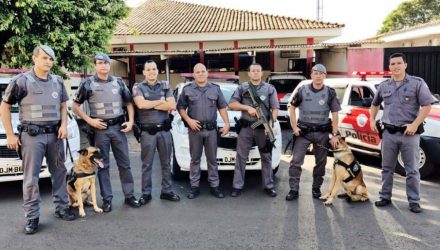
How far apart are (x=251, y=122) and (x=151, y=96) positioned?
1267 millimetres

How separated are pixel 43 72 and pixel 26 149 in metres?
0.78

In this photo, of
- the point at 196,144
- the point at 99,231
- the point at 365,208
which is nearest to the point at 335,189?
the point at 365,208

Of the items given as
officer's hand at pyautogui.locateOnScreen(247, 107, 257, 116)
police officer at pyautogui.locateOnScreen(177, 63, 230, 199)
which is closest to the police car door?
officer's hand at pyautogui.locateOnScreen(247, 107, 257, 116)

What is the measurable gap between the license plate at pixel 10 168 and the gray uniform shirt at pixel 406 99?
441 centimetres

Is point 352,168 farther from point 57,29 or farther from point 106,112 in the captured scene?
point 57,29

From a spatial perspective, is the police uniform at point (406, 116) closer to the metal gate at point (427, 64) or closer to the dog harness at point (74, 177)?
the dog harness at point (74, 177)

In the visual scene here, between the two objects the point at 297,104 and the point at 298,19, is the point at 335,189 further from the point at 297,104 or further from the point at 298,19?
the point at 298,19

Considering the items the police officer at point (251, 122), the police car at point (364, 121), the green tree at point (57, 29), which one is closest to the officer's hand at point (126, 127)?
the police officer at point (251, 122)

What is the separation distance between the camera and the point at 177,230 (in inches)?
168

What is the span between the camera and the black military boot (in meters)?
4.18

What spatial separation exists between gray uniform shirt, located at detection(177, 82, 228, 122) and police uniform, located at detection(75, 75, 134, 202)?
71cm

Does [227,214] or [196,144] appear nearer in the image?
[227,214]

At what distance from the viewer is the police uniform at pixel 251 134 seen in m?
5.33

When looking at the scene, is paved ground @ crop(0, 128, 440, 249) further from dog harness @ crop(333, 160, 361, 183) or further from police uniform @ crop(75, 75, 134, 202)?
police uniform @ crop(75, 75, 134, 202)
